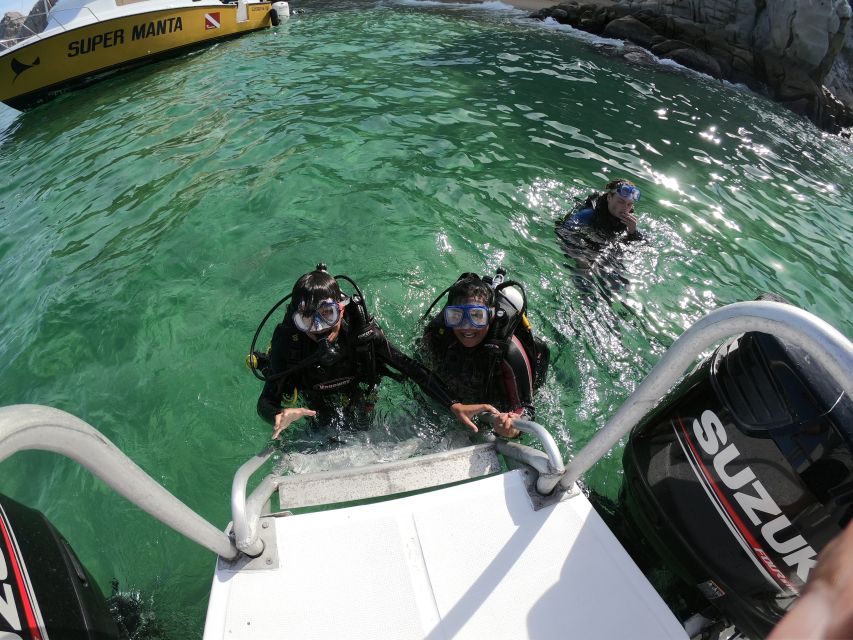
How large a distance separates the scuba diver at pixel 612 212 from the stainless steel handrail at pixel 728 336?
408 centimetres

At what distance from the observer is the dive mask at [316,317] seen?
2.88 metres

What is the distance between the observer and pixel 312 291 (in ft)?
9.52

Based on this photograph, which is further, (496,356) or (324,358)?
(496,356)

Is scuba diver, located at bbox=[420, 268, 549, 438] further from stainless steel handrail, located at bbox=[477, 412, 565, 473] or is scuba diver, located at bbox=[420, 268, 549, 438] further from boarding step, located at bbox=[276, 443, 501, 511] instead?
boarding step, located at bbox=[276, 443, 501, 511]

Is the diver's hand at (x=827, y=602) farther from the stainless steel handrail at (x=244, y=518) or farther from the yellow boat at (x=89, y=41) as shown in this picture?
the yellow boat at (x=89, y=41)

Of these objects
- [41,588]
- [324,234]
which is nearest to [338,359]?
[41,588]

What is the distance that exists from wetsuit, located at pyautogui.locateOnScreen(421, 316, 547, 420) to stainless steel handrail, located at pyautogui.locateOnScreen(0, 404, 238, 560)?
2127 millimetres

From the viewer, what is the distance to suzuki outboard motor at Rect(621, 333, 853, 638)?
1.50 meters

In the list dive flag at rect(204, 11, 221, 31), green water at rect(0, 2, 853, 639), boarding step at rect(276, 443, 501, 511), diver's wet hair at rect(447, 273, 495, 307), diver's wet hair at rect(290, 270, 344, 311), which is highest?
dive flag at rect(204, 11, 221, 31)

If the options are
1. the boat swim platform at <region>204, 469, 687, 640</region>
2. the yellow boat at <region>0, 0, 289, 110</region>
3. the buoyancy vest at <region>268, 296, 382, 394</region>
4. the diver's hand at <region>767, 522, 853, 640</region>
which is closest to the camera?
the diver's hand at <region>767, 522, 853, 640</region>

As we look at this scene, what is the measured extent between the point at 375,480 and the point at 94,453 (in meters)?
1.25

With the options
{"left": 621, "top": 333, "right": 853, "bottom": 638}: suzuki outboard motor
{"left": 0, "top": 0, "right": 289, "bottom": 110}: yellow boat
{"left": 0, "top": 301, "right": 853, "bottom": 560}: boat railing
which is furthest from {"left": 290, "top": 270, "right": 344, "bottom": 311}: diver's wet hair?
{"left": 0, "top": 0, "right": 289, "bottom": 110}: yellow boat

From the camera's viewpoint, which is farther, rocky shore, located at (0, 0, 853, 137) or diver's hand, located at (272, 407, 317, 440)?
rocky shore, located at (0, 0, 853, 137)

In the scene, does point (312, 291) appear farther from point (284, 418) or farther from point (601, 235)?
point (601, 235)
